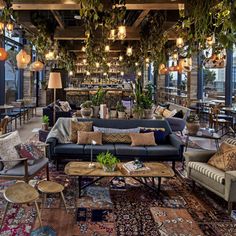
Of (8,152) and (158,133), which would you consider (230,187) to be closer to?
(158,133)

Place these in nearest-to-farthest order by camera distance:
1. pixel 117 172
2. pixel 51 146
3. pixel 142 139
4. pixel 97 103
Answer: pixel 117 172 → pixel 51 146 → pixel 142 139 → pixel 97 103

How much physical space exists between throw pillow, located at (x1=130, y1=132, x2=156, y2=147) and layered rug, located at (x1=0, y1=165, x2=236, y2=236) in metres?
1.05

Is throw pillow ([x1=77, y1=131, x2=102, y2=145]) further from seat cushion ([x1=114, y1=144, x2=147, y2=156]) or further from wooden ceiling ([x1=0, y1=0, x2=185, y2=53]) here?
wooden ceiling ([x1=0, y1=0, x2=185, y2=53])

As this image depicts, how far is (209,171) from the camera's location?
4.62 meters

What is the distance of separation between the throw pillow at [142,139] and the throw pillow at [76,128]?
2.88ft

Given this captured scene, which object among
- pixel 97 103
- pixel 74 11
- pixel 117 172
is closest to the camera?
pixel 117 172

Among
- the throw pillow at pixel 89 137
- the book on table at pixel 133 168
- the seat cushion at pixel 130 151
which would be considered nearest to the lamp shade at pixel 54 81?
the throw pillow at pixel 89 137

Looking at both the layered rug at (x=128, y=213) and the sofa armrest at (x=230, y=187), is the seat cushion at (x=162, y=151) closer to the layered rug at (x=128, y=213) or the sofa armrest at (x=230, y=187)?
the layered rug at (x=128, y=213)

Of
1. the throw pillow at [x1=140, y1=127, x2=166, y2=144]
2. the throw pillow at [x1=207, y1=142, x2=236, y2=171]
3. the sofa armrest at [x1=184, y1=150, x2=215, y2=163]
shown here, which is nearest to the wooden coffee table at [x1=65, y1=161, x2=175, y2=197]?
the sofa armrest at [x1=184, y1=150, x2=215, y2=163]

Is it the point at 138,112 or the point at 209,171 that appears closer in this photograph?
the point at 209,171

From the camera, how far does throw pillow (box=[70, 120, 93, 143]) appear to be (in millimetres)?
6322

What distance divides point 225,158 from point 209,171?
1.07ft

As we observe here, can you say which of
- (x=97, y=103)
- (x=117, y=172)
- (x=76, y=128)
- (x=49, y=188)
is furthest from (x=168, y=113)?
(x=49, y=188)

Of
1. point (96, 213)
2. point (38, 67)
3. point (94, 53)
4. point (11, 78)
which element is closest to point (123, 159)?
point (96, 213)
